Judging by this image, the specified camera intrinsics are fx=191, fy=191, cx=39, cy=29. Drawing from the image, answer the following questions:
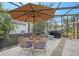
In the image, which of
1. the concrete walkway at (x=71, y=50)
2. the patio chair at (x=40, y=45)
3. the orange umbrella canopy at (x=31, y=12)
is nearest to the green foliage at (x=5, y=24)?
the orange umbrella canopy at (x=31, y=12)

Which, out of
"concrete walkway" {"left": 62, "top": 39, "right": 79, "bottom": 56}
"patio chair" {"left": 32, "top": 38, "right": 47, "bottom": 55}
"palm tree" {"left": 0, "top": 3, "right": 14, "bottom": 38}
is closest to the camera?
"patio chair" {"left": 32, "top": 38, "right": 47, "bottom": 55}

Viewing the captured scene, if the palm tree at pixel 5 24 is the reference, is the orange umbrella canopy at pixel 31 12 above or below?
above

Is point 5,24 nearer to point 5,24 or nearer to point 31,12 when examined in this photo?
point 5,24

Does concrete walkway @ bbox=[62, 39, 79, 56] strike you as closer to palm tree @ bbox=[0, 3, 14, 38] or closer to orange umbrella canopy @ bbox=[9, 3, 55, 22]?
orange umbrella canopy @ bbox=[9, 3, 55, 22]

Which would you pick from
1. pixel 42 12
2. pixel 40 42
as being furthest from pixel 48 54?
pixel 42 12

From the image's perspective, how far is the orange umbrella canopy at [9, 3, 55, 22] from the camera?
29.9ft

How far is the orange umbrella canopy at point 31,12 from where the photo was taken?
9125 millimetres

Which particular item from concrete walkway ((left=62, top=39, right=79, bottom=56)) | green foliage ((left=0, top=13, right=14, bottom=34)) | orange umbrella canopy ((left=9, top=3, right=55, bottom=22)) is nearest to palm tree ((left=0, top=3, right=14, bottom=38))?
green foliage ((left=0, top=13, right=14, bottom=34))

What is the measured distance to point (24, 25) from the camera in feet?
41.3

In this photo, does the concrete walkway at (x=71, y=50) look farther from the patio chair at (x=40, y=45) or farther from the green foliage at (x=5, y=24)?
the green foliage at (x=5, y=24)

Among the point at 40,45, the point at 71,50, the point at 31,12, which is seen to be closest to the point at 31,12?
the point at 31,12

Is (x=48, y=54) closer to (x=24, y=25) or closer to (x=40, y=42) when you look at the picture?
(x=40, y=42)

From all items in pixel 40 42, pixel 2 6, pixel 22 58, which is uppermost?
pixel 2 6

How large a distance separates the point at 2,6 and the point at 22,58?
367cm
